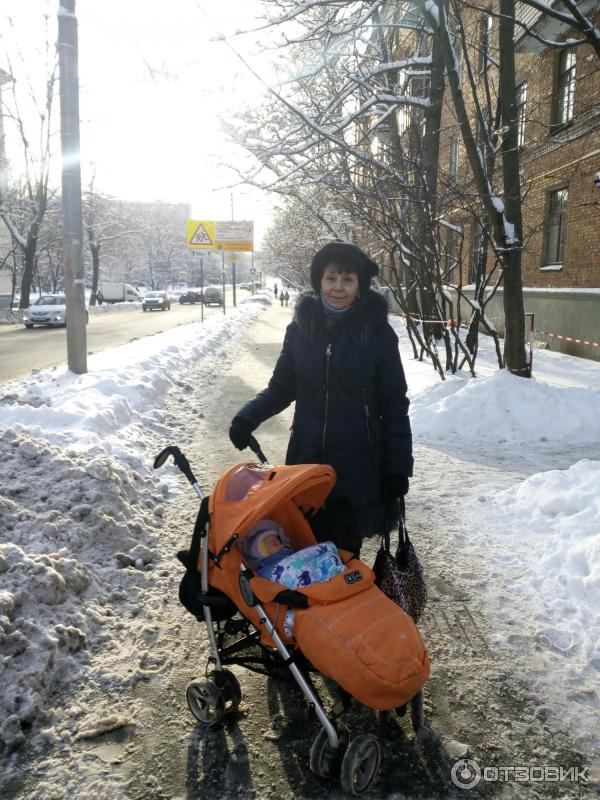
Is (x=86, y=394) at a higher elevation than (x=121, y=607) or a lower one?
higher

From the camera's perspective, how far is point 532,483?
4.88m

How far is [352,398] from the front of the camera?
9.00 feet

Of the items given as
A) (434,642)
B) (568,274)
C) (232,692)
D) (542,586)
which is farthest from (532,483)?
(568,274)

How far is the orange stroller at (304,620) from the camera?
1979 millimetres

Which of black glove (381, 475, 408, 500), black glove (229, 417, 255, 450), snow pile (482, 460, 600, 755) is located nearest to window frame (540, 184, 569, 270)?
snow pile (482, 460, 600, 755)

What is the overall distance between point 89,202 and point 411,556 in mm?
42621

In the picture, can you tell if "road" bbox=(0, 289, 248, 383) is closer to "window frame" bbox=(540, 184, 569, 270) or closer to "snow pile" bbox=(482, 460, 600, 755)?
"snow pile" bbox=(482, 460, 600, 755)

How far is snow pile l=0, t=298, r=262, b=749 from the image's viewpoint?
8.76ft

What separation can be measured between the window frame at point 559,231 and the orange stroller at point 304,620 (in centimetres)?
1486

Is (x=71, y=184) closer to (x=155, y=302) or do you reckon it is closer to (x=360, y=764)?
(x=360, y=764)

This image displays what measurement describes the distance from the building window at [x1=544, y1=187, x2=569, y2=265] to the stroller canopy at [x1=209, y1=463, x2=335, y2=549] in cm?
1479

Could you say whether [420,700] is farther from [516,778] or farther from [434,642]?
[434,642]

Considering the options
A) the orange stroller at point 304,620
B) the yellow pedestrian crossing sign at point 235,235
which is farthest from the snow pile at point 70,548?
the yellow pedestrian crossing sign at point 235,235

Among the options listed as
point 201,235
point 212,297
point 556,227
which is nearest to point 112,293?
point 212,297
